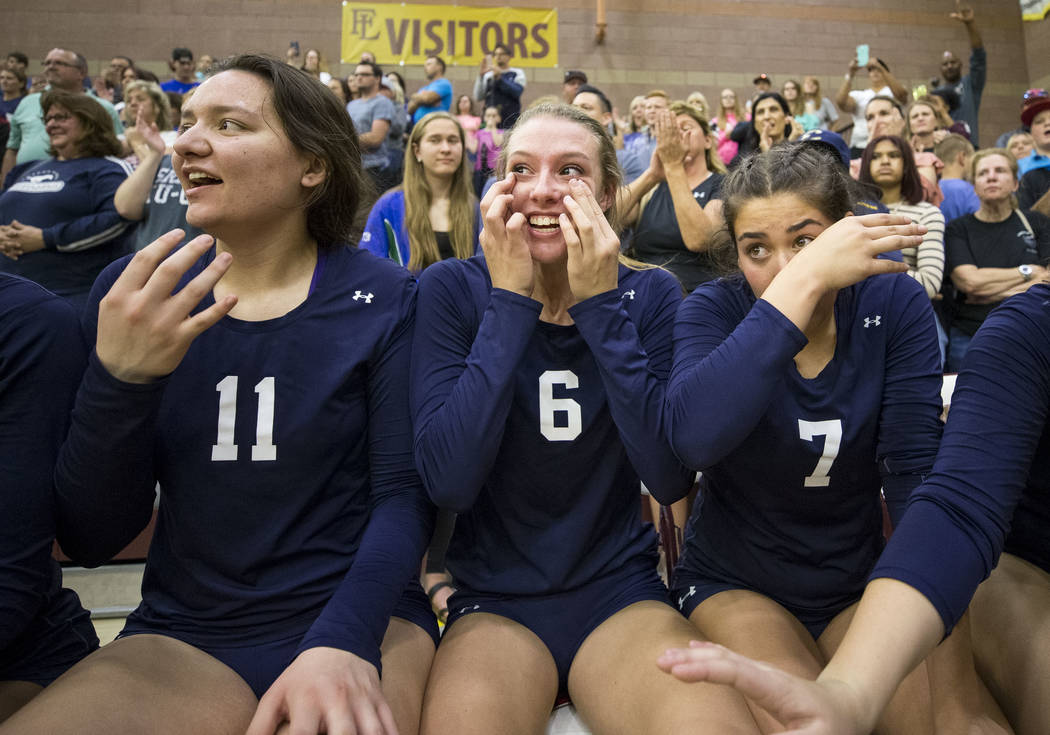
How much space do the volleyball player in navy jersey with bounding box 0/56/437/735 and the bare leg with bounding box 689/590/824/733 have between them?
503 millimetres

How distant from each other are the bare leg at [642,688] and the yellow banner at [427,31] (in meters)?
9.48

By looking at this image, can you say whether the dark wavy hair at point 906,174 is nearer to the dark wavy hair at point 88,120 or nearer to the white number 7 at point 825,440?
the white number 7 at point 825,440

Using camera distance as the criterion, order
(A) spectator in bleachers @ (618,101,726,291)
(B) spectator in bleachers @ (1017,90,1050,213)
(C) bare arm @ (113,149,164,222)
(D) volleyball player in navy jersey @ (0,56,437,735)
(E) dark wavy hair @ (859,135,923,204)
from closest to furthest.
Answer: (D) volleyball player in navy jersey @ (0,56,437,735) → (A) spectator in bleachers @ (618,101,726,291) → (C) bare arm @ (113,149,164,222) → (E) dark wavy hair @ (859,135,923,204) → (B) spectator in bleachers @ (1017,90,1050,213)

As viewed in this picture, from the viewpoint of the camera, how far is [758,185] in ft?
5.11

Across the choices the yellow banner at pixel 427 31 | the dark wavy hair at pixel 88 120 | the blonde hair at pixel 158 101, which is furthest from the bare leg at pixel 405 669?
the yellow banner at pixel 427 31

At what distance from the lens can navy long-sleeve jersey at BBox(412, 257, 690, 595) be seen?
1372mm

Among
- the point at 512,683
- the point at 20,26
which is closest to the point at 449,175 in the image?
the point at 512,683

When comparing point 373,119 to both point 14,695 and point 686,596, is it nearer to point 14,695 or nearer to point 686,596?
point 686,596

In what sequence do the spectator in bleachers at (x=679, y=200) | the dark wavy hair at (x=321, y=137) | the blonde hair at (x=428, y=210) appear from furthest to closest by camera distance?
1. the blonde hair at (x=428, y=210)
2. the spectator in bleachers at (x=679, y=200)
3. the dark wavy hair at (x=321, y=137)

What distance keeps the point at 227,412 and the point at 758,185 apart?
3.50 ft

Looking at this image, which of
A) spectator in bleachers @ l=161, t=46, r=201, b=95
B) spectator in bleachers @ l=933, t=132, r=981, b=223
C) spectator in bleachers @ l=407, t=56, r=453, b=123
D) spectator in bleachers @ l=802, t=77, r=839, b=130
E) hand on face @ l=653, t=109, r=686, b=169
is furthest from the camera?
spectator in bleachers @ l=802, t=77, r=839, b=130

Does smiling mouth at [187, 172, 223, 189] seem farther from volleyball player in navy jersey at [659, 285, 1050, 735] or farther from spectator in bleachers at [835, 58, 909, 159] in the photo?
spectator in bleachers at [835, 58, 909, 159]

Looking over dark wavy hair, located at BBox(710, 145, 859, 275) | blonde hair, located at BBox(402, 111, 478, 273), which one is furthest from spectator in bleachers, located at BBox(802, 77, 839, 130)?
dark wavy hair, located at BBox(710, 145, 859, 275)

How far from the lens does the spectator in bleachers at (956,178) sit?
4.55m
